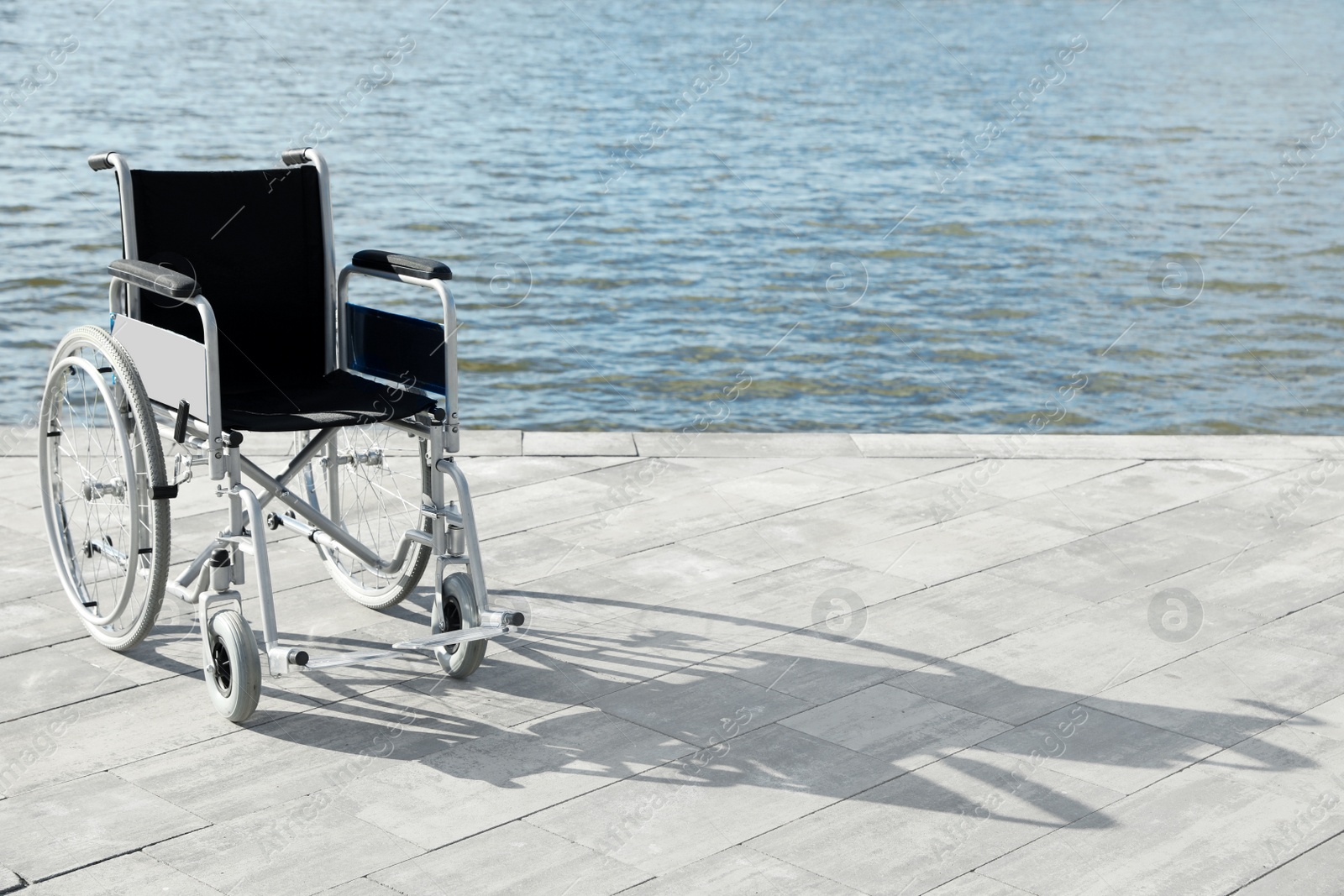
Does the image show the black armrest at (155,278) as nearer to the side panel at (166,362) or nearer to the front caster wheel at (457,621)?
the side panel at (166,362)

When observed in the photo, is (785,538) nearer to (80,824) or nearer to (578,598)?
(578,598)

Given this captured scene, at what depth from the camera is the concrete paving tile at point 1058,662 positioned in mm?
3242

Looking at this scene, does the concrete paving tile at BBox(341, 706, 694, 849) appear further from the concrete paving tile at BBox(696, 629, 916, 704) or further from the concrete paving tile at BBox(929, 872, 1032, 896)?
the concrete paving tile at BBox(929, 872, 1032, 896)

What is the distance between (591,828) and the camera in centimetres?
270

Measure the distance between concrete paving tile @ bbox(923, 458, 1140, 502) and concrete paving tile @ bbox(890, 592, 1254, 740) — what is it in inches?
35.3

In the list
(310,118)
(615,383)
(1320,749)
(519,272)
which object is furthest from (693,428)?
(310,118)

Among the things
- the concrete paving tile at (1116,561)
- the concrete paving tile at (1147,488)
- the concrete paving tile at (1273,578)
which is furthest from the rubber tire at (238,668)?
the concrete paving tile at (1147,488)

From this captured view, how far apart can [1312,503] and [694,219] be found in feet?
23.3

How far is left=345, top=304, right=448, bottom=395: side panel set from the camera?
3285mm

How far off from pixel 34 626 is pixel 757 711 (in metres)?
1.69

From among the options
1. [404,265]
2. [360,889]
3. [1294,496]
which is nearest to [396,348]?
[404,265]

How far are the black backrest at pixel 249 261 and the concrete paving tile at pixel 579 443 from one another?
1.32 metres

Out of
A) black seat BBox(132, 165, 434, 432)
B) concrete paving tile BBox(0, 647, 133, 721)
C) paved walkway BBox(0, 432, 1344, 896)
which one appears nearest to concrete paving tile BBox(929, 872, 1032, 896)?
paved walkway BBox(0, 432, 1344, 896)

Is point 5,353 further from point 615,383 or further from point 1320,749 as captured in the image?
point 1320,749
